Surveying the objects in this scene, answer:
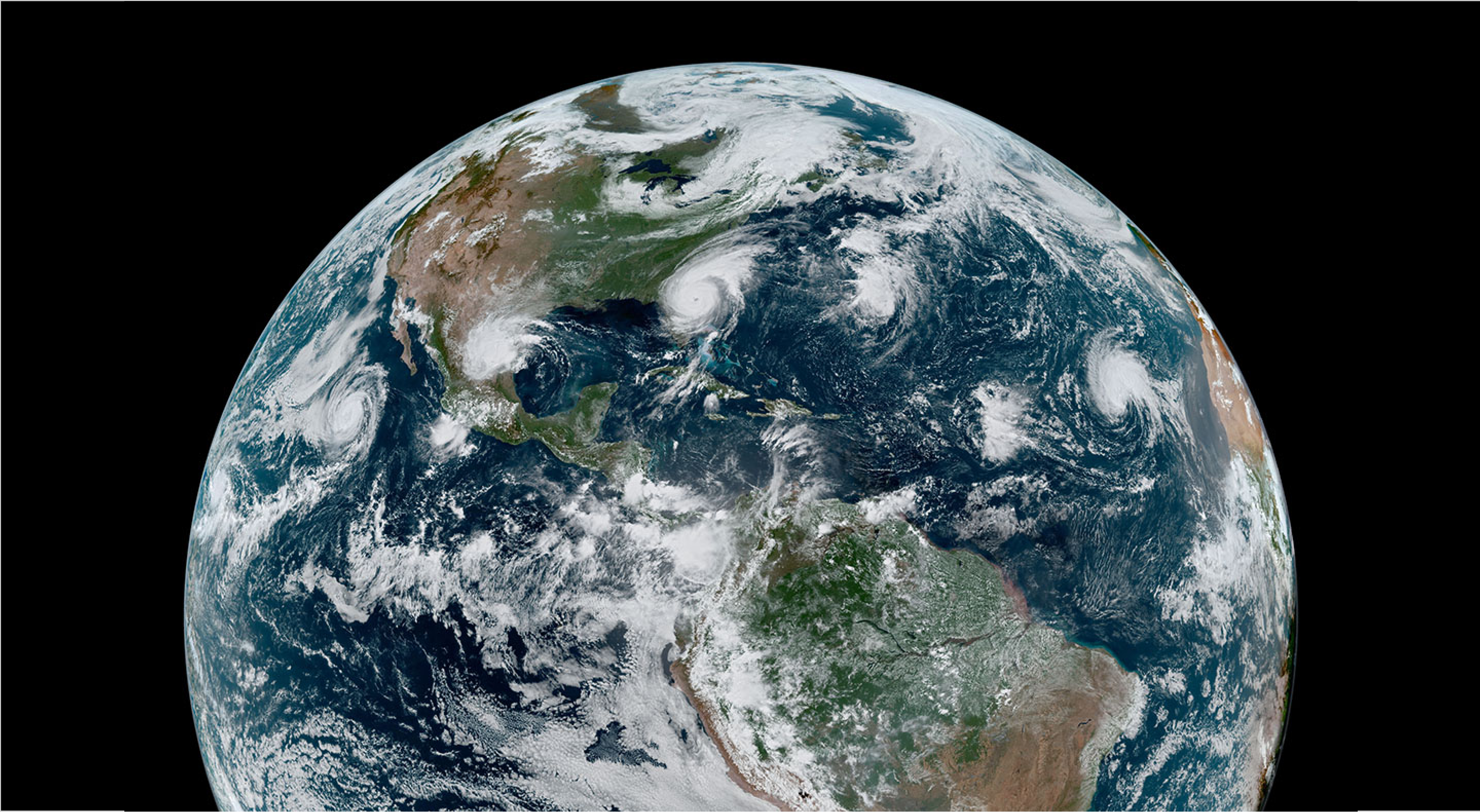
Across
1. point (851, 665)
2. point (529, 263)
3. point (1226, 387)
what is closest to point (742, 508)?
point (851, 665)

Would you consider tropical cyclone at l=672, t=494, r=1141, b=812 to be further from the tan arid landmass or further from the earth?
the tan arid landmass

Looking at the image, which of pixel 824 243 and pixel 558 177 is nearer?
pixel 824 243

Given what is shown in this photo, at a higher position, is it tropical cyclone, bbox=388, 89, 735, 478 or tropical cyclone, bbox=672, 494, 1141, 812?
tropical cyclone, bbox=388, 89, 735, 478

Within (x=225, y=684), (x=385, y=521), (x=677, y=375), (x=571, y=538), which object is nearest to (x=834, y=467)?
(x=677, y=375)

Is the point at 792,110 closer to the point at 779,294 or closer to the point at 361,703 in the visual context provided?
the point at 779,294

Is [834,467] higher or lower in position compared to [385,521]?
higher

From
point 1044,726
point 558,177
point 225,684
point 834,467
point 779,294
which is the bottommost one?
point 225,684

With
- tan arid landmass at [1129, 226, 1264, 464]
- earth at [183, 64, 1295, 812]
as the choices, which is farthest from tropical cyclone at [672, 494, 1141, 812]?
tan arid landmass at [1129, 226, 1264, 464]
